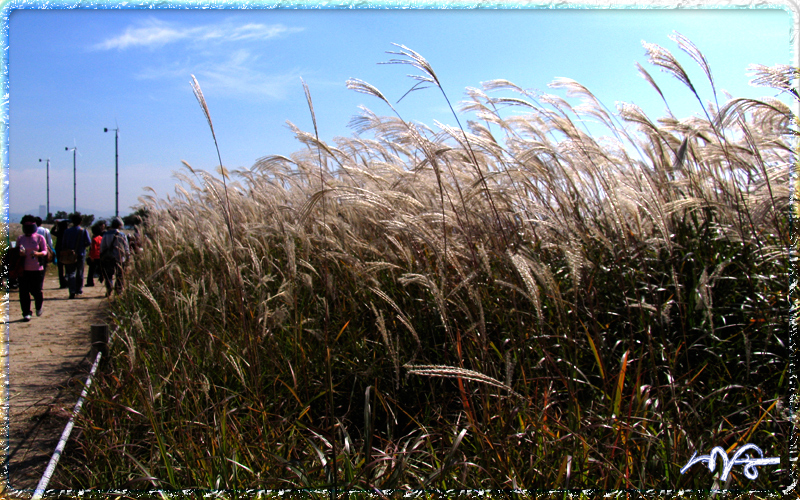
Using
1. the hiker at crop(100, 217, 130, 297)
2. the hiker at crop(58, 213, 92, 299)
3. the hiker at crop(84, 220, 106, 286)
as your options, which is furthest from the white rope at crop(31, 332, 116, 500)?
the hiker at crop(84, 220, 106, 286)

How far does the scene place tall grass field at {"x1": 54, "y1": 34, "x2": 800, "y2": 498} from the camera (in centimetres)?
157

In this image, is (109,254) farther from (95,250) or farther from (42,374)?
(42,374)

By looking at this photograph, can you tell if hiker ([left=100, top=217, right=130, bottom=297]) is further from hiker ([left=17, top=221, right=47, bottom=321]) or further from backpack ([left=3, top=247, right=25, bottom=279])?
backpack ([left=3, top=247, right=25, bottom=279])

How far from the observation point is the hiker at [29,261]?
18.4ft

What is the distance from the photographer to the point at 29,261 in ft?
18.9

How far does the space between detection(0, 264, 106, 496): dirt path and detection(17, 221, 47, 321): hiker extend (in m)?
0.30

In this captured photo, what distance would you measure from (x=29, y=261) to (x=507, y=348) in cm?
621

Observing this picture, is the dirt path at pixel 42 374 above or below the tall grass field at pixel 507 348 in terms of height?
below

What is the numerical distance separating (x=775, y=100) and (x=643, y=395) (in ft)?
5.26

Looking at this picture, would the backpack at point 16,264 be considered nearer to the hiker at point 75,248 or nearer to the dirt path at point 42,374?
the dirt path at point 42,374

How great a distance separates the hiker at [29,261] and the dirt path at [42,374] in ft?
0.99

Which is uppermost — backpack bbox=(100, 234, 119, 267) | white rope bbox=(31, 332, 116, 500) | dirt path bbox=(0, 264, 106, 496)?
backpack bbox=(100, 234, 119, 267)

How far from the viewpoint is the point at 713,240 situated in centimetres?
253

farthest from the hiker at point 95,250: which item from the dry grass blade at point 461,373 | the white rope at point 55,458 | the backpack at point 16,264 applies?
the dry grass blade at point 461,373
